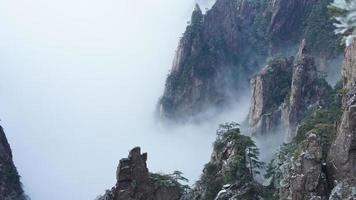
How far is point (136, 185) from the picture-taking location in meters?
67.8

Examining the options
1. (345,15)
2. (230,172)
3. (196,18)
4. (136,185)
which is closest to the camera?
(345,15)

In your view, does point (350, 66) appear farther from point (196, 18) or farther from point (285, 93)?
point (196, 18)

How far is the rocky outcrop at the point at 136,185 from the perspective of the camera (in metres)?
67.5

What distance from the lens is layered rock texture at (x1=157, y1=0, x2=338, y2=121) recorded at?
152625 millimetres

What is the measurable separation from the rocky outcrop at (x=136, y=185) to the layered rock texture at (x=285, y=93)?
39490 millimetres

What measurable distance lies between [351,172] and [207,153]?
361 ft

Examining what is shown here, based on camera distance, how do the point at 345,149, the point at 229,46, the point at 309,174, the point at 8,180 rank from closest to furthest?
the point at 345,149 < the point at 309,174 < the point at 8,180 < the point at 229,46

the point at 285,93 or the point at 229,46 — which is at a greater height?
the point at 229,46

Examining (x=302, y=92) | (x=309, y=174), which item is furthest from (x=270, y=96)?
(x=309, y=174)

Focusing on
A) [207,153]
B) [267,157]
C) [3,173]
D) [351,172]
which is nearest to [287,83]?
[267,157]

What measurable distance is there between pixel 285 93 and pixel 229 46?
48409 millimetres

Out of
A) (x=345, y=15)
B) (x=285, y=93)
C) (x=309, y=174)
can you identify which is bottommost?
(x=345, y=15)

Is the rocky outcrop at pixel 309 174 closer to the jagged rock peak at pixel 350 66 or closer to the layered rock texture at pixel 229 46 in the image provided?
the jagged rock peak at pixel 350 66

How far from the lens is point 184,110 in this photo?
506 feet
